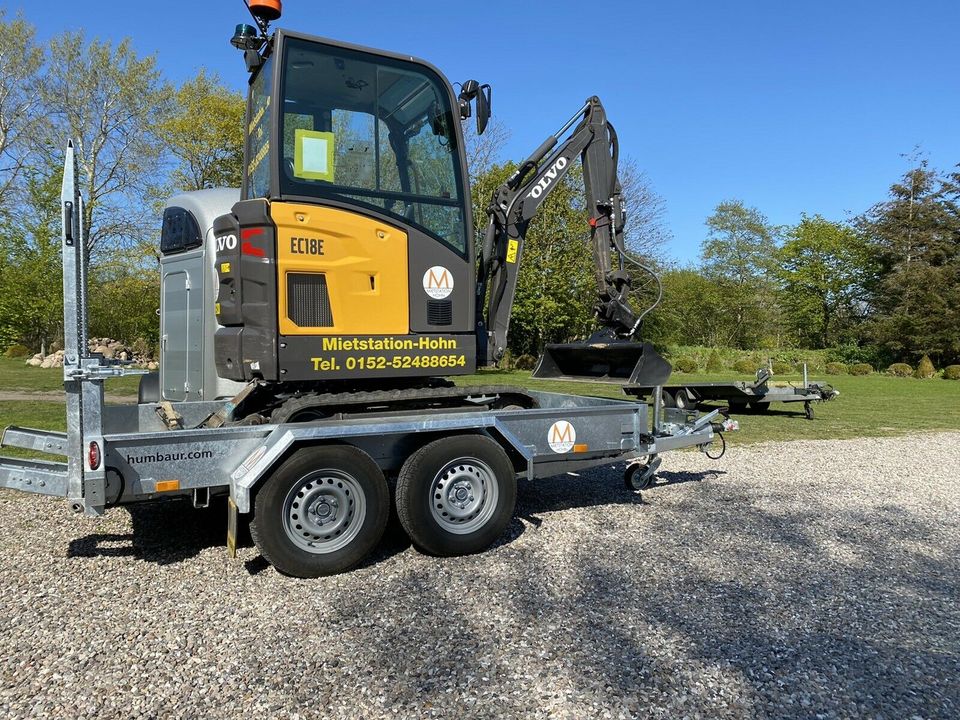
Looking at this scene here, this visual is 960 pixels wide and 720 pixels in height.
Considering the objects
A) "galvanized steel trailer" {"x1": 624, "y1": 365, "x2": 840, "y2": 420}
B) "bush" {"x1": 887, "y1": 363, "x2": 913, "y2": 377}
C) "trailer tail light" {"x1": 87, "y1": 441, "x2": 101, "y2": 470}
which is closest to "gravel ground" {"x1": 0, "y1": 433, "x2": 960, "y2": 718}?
"trailer tail light" {"x1": 87, "y1": 441, "x2": 101, "y2": 470}

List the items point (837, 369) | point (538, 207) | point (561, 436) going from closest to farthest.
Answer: point (561, 436), point (538, 207), point (837, 369)

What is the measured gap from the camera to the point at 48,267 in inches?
1303

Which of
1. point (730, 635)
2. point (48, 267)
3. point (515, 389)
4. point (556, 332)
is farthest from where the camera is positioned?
point (48, 267)

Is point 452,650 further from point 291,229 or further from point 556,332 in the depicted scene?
point 556,332

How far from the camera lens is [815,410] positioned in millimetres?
16375

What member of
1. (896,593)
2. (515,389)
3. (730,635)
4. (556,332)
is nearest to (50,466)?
(515,389)

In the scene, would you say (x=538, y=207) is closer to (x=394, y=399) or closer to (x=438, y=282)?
(x=438, y=282)

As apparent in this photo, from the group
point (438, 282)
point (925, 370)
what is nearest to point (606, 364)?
point (438, 282)

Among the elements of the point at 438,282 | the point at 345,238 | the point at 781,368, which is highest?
the point at 345,238

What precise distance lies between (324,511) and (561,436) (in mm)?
1963

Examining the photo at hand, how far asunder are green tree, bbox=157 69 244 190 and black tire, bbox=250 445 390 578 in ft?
88.0

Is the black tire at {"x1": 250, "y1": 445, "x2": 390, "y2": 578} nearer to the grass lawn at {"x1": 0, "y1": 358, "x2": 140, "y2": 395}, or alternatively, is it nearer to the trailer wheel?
the trailer wheel

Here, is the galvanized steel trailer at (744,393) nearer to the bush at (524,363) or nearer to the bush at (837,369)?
the bush at (524,363)

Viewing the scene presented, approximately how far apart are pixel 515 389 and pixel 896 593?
9.92 feet
